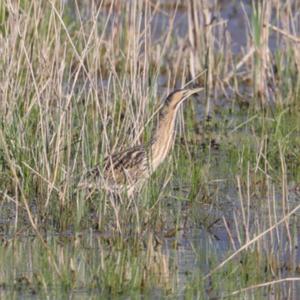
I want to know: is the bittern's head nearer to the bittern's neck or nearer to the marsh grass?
the bittern's neck

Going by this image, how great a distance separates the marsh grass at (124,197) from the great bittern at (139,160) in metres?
0.09

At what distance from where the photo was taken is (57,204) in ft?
25.8

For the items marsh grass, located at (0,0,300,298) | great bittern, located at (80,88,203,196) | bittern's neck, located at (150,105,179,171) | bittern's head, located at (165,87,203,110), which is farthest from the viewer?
bittern's head, located at (165,87,203,110)

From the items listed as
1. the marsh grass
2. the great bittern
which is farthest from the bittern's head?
the marsh grass

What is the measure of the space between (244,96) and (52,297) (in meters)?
5.87

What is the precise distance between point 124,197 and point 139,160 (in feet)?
2.80

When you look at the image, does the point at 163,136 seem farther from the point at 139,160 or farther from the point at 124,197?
the point at 124,197

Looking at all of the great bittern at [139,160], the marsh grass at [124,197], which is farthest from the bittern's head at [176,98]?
the marsh grass at [124,197]

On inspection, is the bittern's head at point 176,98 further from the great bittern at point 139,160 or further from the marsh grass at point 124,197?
the marsh grass at point 124,197

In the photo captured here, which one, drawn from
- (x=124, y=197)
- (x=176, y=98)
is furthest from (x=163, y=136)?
(x=124, y=197)

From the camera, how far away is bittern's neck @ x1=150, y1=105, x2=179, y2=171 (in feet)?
28.8

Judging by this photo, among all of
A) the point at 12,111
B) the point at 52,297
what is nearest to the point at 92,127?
the point at 12,111

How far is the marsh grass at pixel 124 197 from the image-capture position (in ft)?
22.3

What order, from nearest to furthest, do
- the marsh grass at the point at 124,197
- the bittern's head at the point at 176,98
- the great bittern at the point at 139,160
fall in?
the marsh grass at the point at 124,197, the great bittern at the point at 139,160, the bittern's head at the point at 176,98
